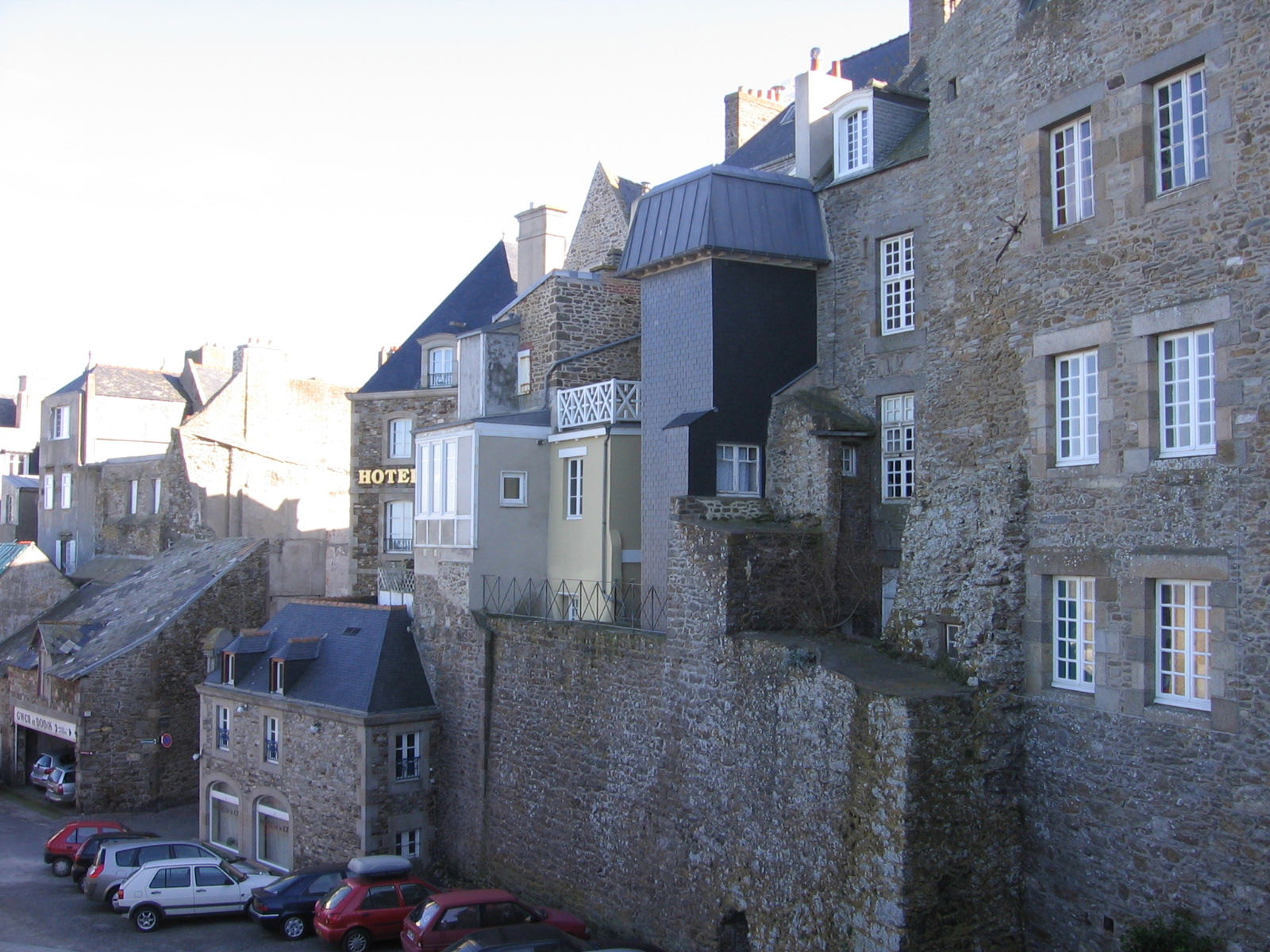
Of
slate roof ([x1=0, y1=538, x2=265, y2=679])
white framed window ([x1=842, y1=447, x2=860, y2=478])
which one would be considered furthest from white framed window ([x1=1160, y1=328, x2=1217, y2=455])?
slate roof ([x1=0, y1=538, x2=265, y2=679])

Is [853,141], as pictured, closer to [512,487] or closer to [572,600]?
[512,487]

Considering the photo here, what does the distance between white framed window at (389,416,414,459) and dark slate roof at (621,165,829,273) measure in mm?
13321

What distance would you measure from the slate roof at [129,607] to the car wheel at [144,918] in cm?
1003

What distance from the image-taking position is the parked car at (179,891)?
20.5m

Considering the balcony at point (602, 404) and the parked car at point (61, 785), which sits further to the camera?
the parked car at point (61, 785)

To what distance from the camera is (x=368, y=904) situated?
62.0ft

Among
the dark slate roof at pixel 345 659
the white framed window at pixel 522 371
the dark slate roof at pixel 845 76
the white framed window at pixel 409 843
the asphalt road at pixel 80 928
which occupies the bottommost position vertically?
the asphalt road at pixel 80 928

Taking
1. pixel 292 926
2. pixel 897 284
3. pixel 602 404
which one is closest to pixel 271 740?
pixel 292 926

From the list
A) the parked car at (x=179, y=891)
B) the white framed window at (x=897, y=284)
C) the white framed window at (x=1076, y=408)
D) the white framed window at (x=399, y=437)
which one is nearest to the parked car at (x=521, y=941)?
the parked car at (x=179, y=891)

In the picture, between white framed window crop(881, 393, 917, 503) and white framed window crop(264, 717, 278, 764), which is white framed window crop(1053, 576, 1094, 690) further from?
white framed window crop(264, 717, 278, 764)

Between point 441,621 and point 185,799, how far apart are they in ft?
37.3

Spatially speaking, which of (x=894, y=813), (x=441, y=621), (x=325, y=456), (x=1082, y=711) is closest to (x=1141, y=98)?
(x=1082, y=711)

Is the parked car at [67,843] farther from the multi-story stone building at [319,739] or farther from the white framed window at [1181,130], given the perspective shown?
the white framed window at [1181,130]

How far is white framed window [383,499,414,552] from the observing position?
31672 millimetres
